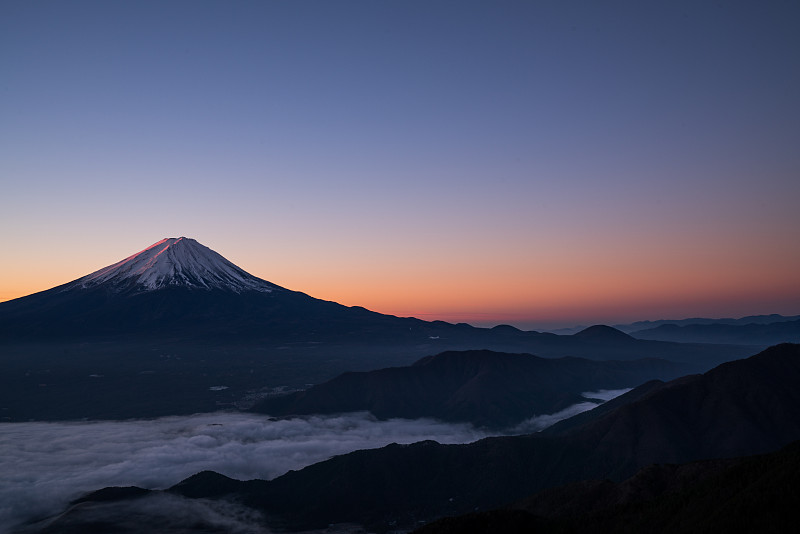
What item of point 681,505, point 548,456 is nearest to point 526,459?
point 548,456

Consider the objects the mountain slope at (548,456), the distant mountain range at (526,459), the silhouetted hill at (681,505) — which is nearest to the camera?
the silhouetted hill at (681,505)

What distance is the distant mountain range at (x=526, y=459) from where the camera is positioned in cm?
11850

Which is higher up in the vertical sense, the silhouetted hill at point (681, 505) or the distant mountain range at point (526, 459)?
the silhouetted hill at point (681, 505)

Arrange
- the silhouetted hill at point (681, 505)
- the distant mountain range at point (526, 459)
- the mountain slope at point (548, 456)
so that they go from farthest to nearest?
the mountain slope at point (548, 456) < the distant mountain range at point (526, 459) < the silhouetted hill at point (681, 505)

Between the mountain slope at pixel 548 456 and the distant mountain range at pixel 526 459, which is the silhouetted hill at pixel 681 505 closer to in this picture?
the distant mountain range at pixel 526 459

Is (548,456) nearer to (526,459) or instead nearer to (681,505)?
(526,459)

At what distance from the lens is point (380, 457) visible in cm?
13662

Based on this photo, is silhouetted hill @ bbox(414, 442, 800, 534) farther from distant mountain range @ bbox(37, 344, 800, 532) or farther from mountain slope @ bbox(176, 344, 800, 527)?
mountain slope @ bbox(176, 344, 800, 527)

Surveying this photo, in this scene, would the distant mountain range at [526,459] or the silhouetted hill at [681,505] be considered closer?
the silhouetted hill at [681,505]

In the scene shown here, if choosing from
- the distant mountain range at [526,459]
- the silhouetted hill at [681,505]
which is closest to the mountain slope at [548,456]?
the distant mountain range at [526,459]

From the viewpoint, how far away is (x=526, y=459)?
130m

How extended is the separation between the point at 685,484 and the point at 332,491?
87.2 m

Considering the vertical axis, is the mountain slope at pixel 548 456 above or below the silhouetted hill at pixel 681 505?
below

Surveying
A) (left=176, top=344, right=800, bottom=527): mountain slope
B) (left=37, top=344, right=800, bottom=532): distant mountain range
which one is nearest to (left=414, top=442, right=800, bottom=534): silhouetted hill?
(left=37, top=344, right=800, bottom=532): distant mountain range
